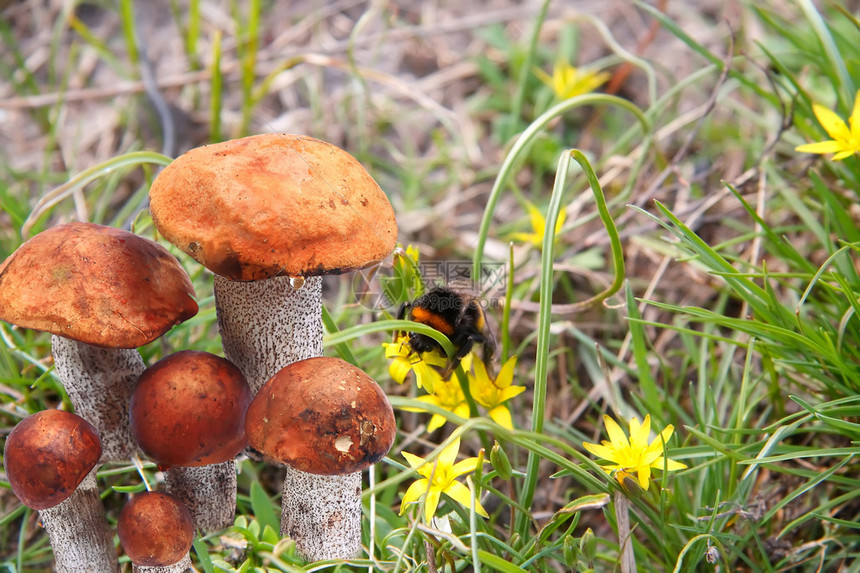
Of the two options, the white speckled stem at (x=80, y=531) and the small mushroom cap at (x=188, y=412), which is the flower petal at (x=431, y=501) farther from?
the white speckled stem at (x=80, y=531)

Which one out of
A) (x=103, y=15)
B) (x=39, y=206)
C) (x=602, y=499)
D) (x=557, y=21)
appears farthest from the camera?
(x=103, y=15)

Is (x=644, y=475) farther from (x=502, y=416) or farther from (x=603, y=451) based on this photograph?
(x=502, y=416)

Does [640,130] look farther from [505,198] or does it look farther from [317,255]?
[317,255]

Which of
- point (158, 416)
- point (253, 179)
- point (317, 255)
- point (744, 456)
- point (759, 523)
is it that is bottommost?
point (759, 523)

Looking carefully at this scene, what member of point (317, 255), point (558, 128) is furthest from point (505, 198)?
point (317, 255)

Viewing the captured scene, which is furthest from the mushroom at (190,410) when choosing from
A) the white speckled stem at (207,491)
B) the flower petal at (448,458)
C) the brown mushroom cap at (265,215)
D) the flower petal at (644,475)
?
the flower petal at (644,475)

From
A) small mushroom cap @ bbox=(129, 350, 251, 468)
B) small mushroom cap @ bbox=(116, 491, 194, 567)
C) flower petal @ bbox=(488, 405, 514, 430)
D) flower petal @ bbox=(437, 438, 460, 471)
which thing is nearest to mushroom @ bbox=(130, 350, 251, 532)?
small mushroom cap @ bbox=(129, 350, 251, 468)

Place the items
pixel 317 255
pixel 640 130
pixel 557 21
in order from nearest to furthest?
pixel 317 255 → pixel 640 130 → pixel 557 21

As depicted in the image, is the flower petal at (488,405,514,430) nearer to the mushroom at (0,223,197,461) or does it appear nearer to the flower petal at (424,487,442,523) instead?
→ the flower petal at (424,487,442,523)
